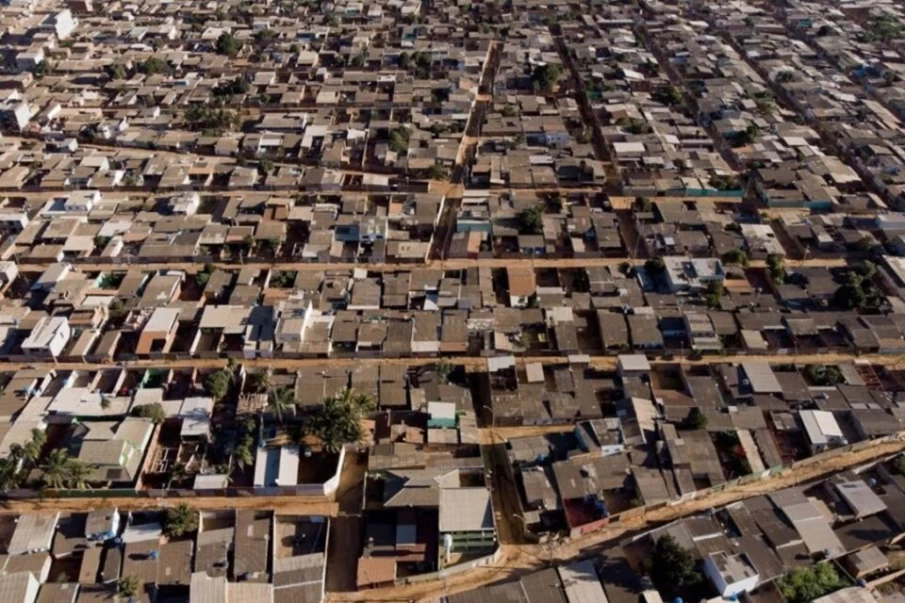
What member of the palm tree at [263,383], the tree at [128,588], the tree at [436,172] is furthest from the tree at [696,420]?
the tree at [436,172]

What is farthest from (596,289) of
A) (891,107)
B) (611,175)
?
(891,107)

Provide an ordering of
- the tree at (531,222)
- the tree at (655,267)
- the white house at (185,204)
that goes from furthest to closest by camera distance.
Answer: the white house at (185,204), the tree at (531,222), the tree at (655,267)

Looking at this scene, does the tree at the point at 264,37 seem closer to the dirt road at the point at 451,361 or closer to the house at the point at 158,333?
the house at the point at 158,333

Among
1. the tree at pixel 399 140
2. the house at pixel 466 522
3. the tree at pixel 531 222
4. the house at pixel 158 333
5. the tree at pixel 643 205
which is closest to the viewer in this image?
the house at pixel 466 522

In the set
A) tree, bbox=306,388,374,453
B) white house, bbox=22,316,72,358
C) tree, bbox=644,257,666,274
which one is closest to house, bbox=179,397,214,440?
tree, bbox=306,388,374,453

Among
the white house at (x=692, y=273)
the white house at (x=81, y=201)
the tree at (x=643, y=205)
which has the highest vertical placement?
the white house at (x=692, y=273)

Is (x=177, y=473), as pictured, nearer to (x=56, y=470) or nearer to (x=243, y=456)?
(x=243, y=456)

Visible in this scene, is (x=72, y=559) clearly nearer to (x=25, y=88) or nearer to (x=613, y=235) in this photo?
(x=613, y=235)
